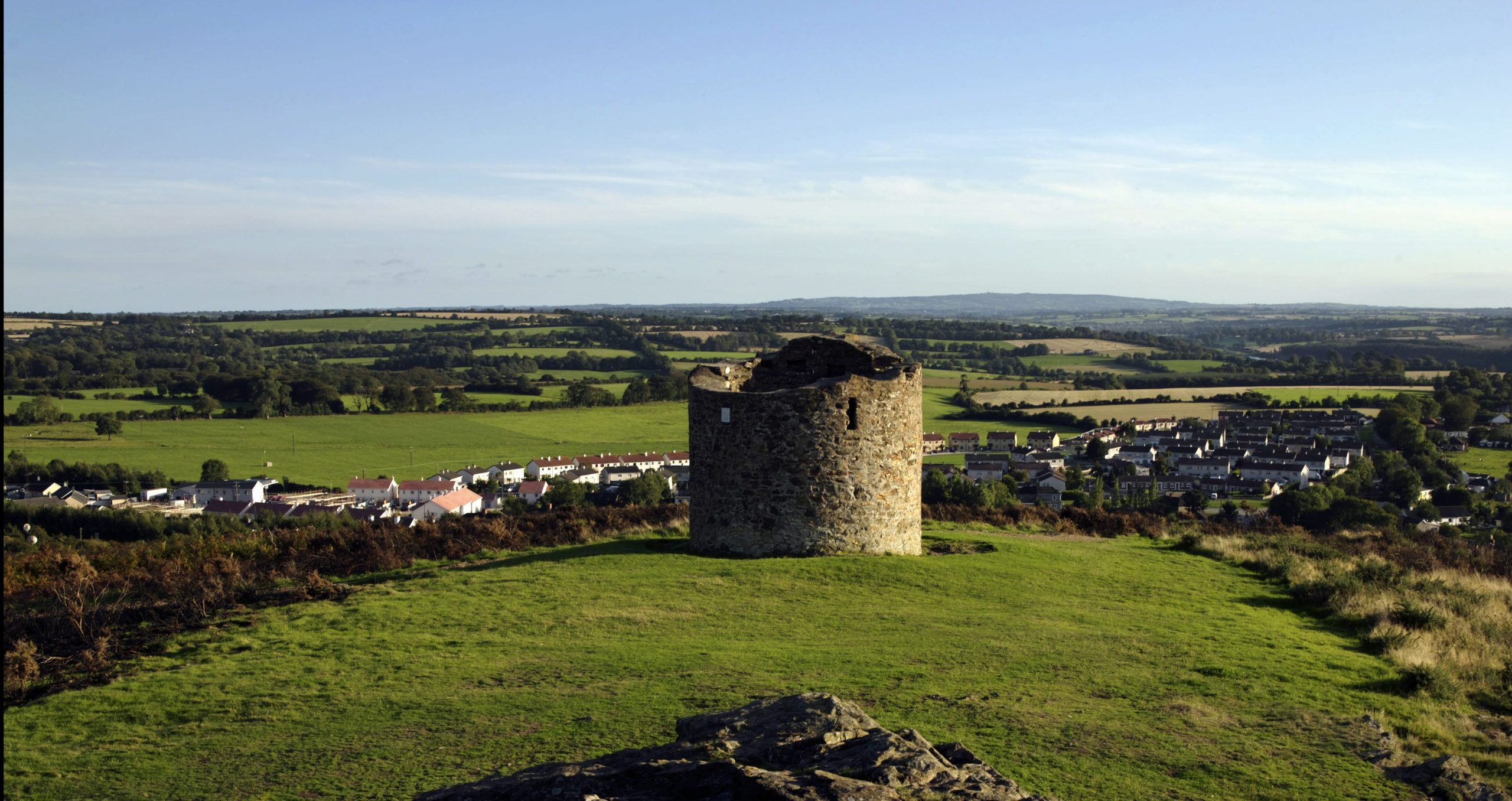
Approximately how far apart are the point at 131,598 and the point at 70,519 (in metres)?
31.2

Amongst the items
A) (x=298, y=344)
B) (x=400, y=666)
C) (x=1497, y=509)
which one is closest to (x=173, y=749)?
(x=400, y=666)

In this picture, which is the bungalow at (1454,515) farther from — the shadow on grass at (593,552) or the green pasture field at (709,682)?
the shadow on grass at (593,552)

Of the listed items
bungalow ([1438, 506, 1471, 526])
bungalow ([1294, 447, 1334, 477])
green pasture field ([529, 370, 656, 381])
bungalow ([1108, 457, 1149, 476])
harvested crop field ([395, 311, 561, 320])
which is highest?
harvested crop field ([395, 311, 561, 320])

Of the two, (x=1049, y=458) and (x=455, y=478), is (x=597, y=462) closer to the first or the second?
(x=455, y=478)

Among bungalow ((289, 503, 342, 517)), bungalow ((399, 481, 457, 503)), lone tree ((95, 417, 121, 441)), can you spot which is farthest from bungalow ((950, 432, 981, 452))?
lone tree ((95, 417, 121, 441))

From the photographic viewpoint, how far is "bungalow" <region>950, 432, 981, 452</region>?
78.4 m

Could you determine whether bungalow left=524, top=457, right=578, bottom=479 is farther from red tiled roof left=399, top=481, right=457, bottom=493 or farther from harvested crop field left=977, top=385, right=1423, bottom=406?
harvested crop field left=977, top=385, right=1423, bottom=406

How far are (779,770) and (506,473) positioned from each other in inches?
2506

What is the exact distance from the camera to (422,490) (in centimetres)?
6088

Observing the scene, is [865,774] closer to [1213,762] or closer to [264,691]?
[1213,762]

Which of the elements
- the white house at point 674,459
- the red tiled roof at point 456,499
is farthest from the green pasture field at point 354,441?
the red tiled roof at point 456,499

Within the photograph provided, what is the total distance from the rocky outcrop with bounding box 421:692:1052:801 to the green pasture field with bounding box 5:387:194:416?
84390mm

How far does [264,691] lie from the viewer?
10734mm

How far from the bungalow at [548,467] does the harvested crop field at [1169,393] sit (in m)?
40.6
